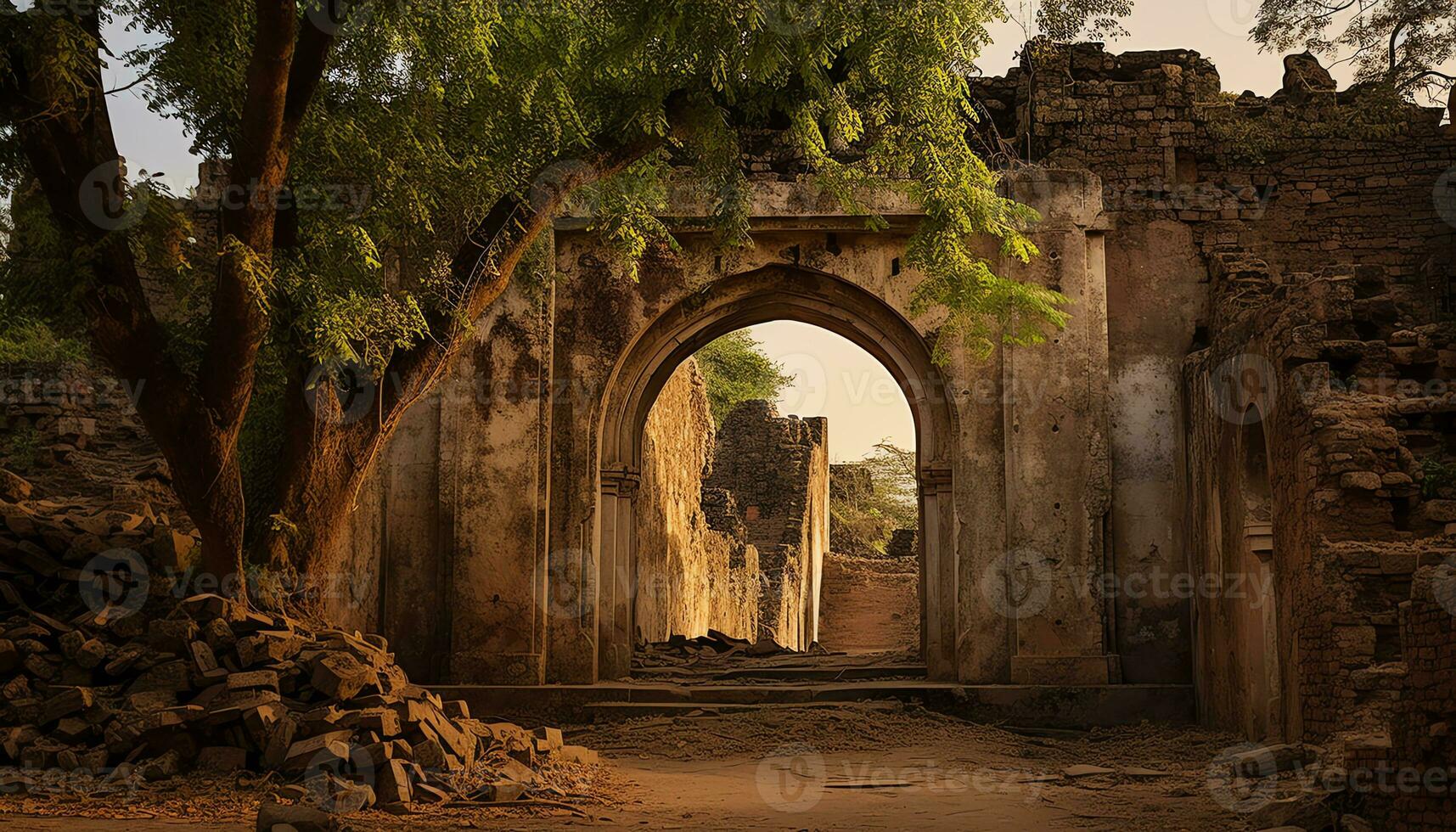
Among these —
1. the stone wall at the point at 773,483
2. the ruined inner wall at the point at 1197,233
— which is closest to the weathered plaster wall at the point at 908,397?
the ruined inner wall at the point at 1197,233

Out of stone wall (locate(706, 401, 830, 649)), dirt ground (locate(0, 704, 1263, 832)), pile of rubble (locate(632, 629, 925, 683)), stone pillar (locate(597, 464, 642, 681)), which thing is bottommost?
dirt ground (locate(0, 704, 1263, 832))

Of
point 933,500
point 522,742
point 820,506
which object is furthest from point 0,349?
point 820,506

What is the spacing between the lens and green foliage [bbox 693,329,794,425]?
32781 mm

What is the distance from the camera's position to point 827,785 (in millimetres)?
7984

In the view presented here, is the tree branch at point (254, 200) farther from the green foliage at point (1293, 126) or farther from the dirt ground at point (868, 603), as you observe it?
the dirt ground at point (868, 603)

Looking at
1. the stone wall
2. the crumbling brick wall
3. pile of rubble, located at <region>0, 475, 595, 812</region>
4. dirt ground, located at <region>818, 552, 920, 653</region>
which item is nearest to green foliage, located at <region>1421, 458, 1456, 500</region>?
the crumbling brick wall

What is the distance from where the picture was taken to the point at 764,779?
838 cm

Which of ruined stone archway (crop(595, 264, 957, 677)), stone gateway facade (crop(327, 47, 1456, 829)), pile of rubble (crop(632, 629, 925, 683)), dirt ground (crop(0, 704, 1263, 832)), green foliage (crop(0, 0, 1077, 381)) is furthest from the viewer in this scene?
pile of rubble (crop(632, 629, 925, 683))

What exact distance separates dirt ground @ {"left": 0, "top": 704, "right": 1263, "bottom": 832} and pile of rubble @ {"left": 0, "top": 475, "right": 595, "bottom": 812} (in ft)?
0.87

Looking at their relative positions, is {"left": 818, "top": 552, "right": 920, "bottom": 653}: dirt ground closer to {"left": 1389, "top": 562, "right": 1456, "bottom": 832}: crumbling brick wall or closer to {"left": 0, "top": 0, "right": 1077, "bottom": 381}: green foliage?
{"left": 0, "top": 0, "right": 1077, "bottom": 381}: green foliage

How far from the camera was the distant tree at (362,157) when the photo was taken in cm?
725

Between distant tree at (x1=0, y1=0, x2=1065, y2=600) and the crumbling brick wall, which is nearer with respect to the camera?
the crumbling brick wall

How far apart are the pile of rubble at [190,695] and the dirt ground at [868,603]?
58.2 feet

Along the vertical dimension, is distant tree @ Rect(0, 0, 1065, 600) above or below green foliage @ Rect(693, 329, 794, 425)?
below
